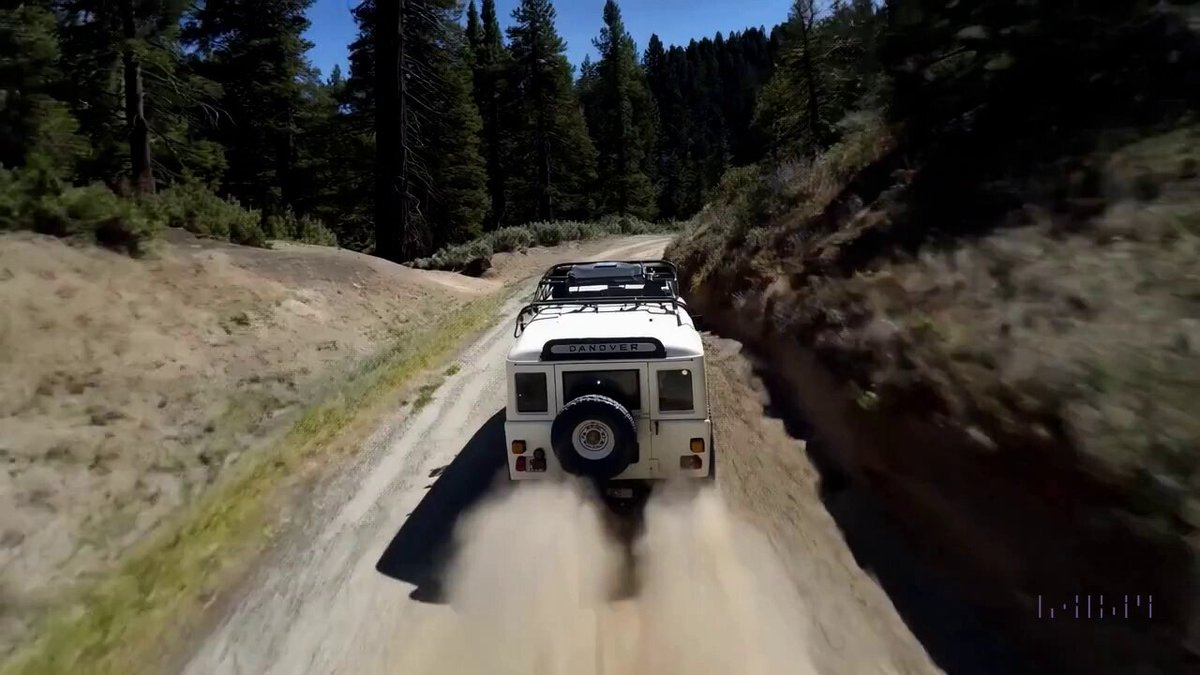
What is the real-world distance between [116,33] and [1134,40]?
24.1 m

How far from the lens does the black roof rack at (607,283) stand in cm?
861

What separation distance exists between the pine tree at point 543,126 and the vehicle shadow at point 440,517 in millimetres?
41965

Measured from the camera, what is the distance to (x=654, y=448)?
682 centimetres

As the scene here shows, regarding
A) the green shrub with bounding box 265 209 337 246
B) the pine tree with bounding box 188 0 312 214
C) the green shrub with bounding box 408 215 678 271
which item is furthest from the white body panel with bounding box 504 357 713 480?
the pine tree with bounding box 188 0 312 214

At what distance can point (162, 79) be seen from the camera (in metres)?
22.9

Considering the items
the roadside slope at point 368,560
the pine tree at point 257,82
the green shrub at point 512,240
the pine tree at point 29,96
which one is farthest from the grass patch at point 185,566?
the pine tree at point 257,82

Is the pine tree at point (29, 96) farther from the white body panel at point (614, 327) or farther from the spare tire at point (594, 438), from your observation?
the spare tire at point (594, 438)

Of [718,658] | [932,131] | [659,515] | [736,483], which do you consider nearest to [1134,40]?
[932,131]

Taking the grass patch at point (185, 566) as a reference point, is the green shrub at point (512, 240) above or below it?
above

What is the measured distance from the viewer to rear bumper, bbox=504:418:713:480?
22.3ft

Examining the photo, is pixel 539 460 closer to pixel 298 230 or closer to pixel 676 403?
pixel 676 403

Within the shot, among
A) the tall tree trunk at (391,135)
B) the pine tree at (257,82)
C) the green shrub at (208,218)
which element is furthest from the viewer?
the pine tree at (257,82)

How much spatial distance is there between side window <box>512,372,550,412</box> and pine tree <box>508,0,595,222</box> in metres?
43.6

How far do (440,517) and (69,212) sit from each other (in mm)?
10693
